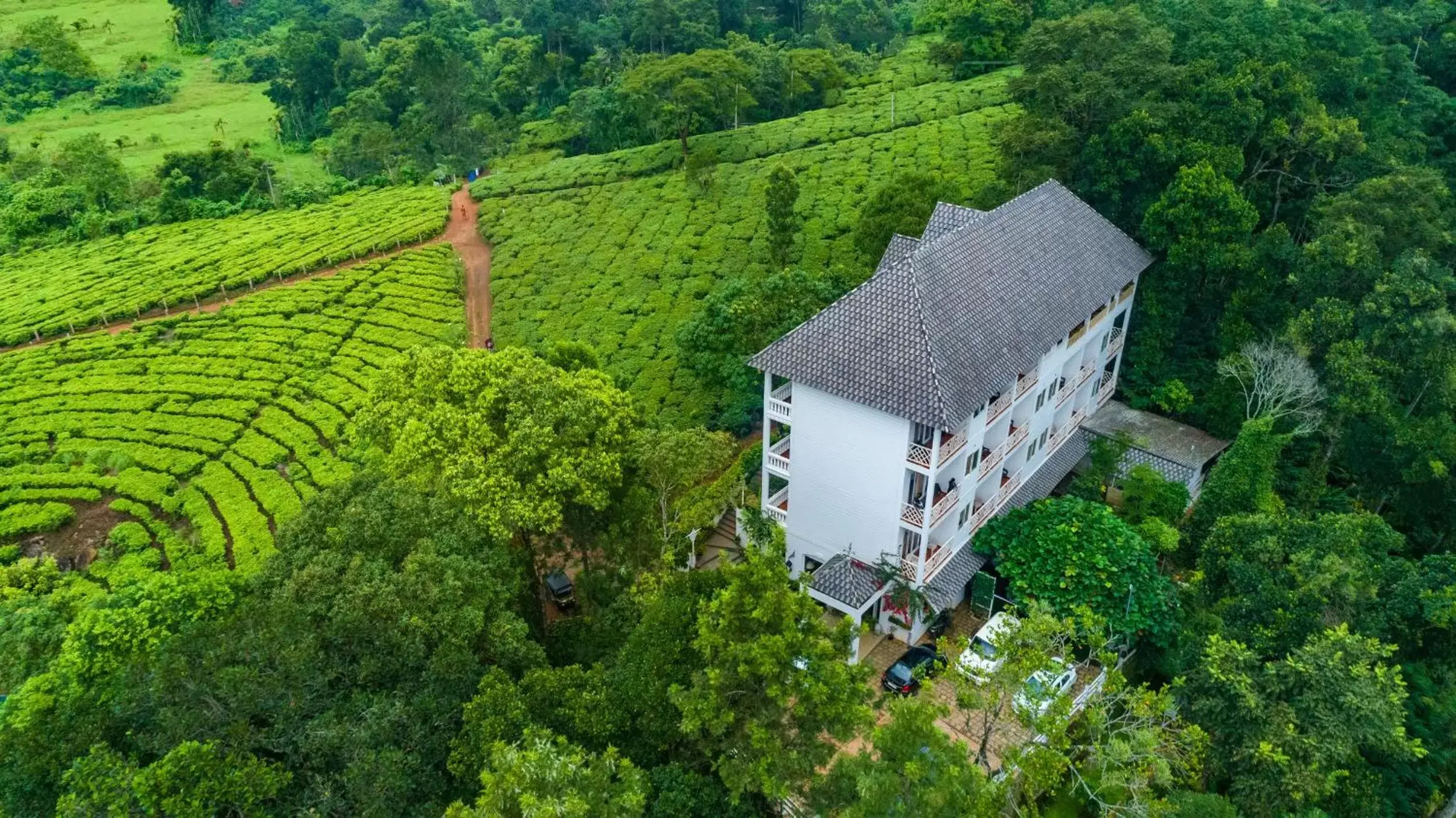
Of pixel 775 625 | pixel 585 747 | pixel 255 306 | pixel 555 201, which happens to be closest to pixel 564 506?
pixel 585 747

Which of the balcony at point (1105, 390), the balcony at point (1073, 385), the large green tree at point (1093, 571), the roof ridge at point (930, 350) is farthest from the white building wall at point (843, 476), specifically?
the balcony at point (1105, 390)

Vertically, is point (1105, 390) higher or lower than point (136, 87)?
lower

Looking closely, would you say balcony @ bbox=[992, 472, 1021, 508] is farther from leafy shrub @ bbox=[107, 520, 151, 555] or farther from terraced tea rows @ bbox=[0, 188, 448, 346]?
terraced tea rows @ bbox=[0, 188, 448, 346]

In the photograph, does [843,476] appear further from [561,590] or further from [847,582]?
[561,590]

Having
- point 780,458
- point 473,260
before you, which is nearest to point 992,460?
point 780,458

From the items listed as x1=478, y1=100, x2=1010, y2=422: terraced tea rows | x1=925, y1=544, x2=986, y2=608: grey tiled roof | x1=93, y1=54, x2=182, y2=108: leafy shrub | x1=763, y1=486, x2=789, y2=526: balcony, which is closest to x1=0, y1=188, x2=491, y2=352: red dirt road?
x1=478, y1=100, x2=1010, y2=422: terraced tea rows

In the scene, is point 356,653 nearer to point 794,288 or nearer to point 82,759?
point 82,759
